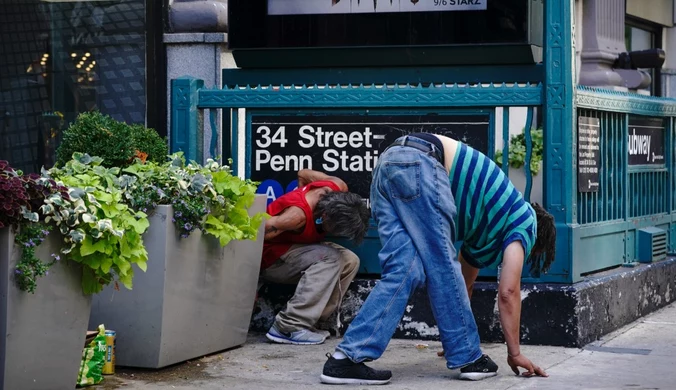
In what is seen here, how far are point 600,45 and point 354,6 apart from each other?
4783 mm

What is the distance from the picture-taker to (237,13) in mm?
8727

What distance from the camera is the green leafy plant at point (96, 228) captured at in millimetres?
5137

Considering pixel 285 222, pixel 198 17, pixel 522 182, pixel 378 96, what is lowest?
pixel 285 222

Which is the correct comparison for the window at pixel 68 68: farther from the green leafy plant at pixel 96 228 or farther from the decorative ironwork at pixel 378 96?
the green leafy plant at pixel 96 228

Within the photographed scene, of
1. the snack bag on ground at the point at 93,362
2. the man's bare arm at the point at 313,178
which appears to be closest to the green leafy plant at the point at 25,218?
the snack bag on ground at the point at 93,362

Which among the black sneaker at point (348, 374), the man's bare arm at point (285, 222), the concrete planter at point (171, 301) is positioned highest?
the man's bare arm at point (285, 222)

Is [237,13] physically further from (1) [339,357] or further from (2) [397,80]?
(1) [339,357]

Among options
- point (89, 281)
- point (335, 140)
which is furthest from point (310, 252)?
point (89, 281)

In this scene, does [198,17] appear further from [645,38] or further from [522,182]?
[645,38]

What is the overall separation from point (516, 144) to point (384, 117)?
111 centimetres

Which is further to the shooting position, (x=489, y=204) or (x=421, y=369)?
(x=421, y=369)

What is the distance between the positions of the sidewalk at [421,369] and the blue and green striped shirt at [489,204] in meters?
0.70

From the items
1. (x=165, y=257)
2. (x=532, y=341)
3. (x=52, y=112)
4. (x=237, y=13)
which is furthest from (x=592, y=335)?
(x=52, y=112)

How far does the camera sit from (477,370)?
594cm
